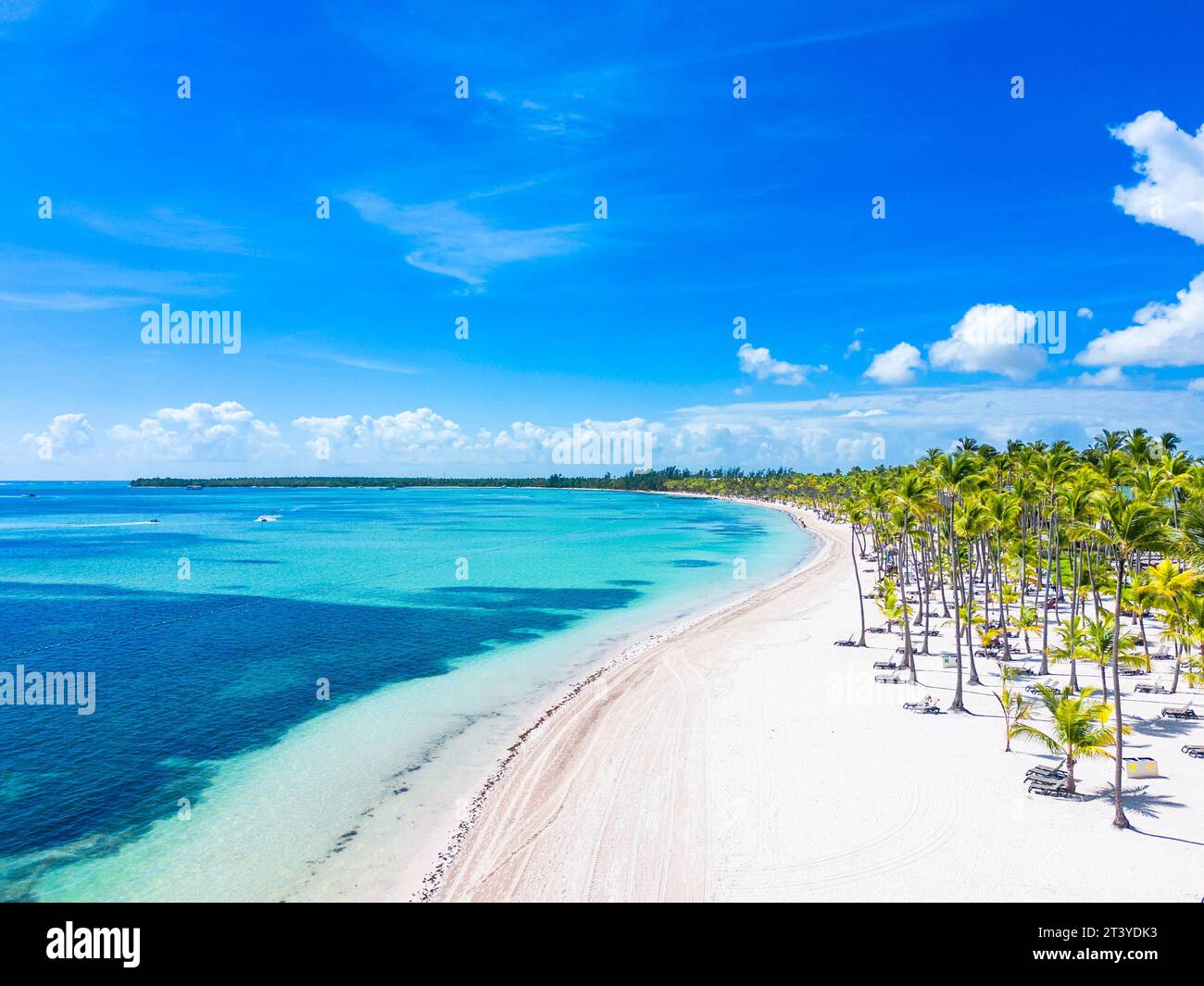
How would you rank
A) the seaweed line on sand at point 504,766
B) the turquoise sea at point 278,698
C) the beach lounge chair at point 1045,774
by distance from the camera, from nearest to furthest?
the seaweed line on sand at point 504,766 < the turquoise sea at point 278,698 < the beach lounge chair at point 1045,774

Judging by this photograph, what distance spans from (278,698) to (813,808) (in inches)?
1039

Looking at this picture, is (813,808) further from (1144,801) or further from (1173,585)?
(1173,585)

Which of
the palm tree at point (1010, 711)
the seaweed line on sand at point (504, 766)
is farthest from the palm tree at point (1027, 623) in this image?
the seaweed line on sand at point (504, 766)

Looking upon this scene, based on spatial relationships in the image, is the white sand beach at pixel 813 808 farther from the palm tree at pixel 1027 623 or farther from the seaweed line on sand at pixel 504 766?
the palm tree at pixel 1027 623

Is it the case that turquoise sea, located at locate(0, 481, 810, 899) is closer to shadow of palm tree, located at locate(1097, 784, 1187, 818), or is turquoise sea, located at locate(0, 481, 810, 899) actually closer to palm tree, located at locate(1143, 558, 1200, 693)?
shadow of palm tree, located at locate(1097, 784, 1187, 818)

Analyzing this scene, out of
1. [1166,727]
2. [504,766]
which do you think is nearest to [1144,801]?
[1166,727]

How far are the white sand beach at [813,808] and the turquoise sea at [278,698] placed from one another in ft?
12.2

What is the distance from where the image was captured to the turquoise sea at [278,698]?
19.1 metres

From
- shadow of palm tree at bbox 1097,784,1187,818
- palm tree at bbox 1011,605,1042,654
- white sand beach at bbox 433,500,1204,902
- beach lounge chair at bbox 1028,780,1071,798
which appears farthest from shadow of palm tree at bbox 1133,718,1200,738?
beach lounge chair at bbox 1028,780,1071,798

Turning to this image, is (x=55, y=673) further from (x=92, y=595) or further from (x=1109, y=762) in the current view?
(x=1109, y=762)

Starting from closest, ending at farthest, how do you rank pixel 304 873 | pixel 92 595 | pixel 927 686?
1. pixel 304 873
2. pixel 927 686
3. pixel 92 595

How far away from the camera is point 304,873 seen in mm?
17875
